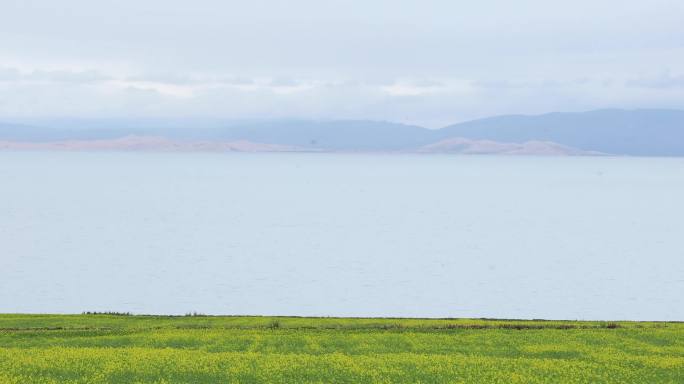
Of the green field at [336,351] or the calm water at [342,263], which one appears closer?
the green field at [336,351]

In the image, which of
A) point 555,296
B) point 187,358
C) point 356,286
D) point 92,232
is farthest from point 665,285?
point 92,232

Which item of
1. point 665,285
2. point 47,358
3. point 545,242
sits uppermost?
point 545,242

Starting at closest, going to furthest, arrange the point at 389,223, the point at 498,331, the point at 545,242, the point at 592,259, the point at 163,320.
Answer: the point at 498,331 < the point at 163,320 < the point at 592,259 < the point at 545,242 < the point at 389,223

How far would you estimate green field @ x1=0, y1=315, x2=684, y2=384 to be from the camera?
3031 cm

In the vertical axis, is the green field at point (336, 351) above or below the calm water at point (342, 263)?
below

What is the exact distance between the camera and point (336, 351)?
115 feet

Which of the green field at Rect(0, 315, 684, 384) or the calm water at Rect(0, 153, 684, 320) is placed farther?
the calm water at Rect(0, 153, 684, 320)

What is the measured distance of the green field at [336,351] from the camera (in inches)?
1193

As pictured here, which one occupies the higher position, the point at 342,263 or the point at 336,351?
the point at 342,263

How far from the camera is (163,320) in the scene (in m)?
46.6

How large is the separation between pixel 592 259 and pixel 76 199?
448 feet

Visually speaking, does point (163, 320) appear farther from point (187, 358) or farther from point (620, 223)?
point (620, 223)

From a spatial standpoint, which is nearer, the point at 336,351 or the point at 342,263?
the point at 336,351

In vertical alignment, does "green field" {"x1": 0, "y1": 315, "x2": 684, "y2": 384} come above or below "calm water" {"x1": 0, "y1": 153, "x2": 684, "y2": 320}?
below
